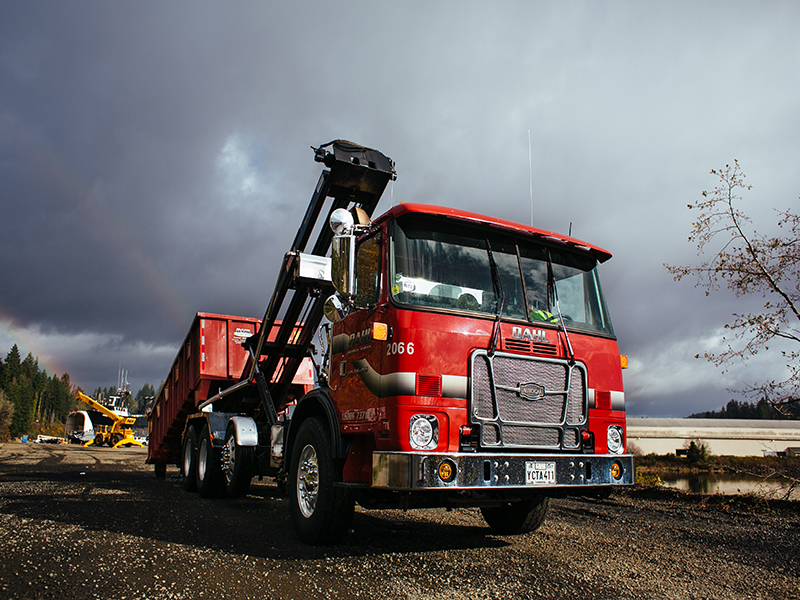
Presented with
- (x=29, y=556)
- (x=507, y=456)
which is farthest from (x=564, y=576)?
(x=29, y=556)

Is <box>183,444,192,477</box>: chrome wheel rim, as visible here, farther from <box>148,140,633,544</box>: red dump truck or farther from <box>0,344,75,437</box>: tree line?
<box>0,344,75,437</box>: tree line

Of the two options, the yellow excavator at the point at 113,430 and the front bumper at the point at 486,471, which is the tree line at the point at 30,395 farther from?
the front bumper at the point at 486,471

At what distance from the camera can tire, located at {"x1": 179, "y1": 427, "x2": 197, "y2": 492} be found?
9625 mm

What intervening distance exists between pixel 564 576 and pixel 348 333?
274 cm

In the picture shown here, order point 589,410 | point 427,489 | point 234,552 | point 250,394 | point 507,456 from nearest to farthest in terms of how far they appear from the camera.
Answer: point 427,489, point 507,456, point 234,552, point 589,410, point 250,394

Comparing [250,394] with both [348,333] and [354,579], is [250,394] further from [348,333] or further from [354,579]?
[354,579]

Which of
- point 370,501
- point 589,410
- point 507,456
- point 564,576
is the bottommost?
point 564,576

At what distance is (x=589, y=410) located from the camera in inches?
207

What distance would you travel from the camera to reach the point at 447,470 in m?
4.30

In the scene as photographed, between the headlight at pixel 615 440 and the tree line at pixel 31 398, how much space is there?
69.5 m

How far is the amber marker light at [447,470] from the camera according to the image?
4281mm

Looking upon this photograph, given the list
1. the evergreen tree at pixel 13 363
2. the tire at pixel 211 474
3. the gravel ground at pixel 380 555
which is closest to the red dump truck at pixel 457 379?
the gravel ground at pixel 380 555

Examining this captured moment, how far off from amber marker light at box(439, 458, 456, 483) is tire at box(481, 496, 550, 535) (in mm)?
2070

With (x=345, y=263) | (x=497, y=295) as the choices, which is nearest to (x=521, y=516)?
(x=497, y=295)
